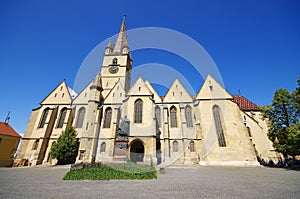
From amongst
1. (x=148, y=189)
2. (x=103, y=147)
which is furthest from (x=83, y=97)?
(x=148, y=189)

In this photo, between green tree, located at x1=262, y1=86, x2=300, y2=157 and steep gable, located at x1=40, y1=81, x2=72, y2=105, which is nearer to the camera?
green tree, located at x1=262, y1=86, x2=300, y2=157

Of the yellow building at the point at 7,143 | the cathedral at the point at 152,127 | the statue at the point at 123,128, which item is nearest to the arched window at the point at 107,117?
the cathedral at the point at 152,127

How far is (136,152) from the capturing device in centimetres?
2025

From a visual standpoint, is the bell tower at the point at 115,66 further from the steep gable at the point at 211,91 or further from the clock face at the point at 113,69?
the steep gable at the point at 211,91

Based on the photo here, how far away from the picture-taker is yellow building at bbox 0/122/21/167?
23242mm

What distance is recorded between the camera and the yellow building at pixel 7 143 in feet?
76.3

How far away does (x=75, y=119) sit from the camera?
976 inches

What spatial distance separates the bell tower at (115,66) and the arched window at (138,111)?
10.0 m

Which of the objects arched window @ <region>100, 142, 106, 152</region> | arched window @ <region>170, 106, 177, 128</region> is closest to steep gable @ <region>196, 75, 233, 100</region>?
arched window @ <region>170, 106, 177, 128</region>

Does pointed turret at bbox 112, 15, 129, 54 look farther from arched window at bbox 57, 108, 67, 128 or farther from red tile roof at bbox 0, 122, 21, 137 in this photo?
red tile roof at bbox 0, 122, 21, 137

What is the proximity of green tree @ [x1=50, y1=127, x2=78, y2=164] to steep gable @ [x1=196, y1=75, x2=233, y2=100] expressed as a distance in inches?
864

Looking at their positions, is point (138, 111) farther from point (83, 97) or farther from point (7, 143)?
point (7, 143)

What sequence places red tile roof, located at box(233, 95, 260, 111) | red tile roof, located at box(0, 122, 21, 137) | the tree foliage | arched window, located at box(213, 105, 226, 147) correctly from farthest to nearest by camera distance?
red tile roof, located at box(233, 95, 260, 111) < red tile roof, located at box(0, 122, 21, 137) < arched window, located at box(213, 105, 226, 147) < the tree foliage

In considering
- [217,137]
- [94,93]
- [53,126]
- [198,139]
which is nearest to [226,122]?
[217,137]
